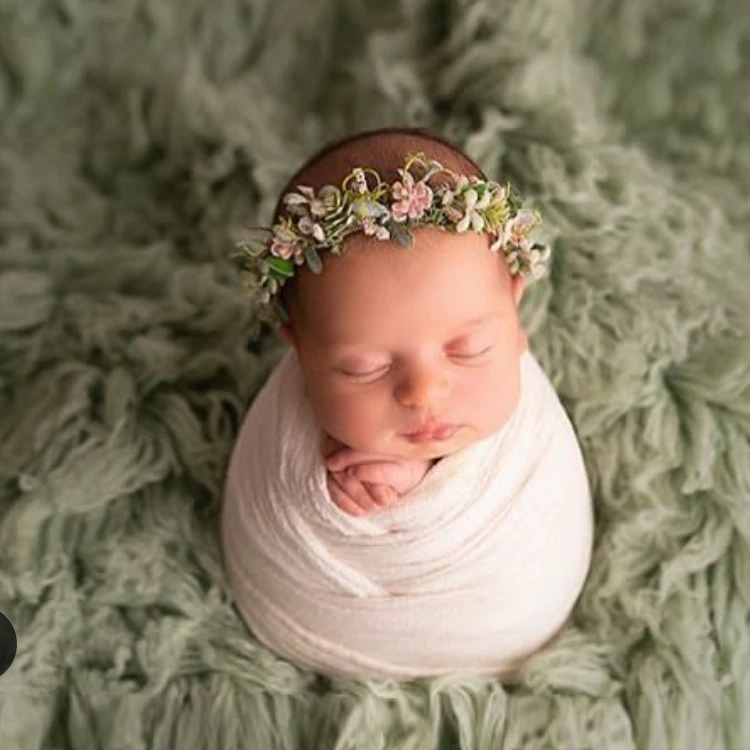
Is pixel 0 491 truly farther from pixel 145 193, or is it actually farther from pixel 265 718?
pixel 145 193

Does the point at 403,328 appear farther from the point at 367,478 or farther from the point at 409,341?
the point at 367,478

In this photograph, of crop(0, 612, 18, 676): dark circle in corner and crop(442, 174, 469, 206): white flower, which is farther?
crop(0, 612, 18, 676): dark circle in corner

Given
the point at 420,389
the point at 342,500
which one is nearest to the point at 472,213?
the point at 420,389

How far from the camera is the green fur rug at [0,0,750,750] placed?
3.60ft

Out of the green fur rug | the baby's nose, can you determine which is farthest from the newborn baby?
the green fur rug

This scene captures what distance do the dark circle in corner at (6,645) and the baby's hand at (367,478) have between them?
259 mm

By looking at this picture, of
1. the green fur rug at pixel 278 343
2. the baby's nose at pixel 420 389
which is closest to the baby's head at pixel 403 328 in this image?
the baby's nose at pixel 420 389

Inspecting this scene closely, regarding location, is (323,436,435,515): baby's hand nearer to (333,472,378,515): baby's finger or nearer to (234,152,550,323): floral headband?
(333,472,378,515): baby's finger

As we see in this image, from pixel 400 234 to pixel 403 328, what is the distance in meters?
0.06

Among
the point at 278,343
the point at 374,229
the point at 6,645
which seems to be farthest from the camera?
the point at 278,343

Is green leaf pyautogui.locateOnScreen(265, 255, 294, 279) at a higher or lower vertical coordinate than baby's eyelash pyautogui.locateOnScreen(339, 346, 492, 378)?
higher

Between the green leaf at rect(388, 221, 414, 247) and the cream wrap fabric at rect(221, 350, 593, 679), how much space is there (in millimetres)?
170

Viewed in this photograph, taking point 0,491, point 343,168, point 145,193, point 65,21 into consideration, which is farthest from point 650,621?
point 65,21

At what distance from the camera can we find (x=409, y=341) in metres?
1.01
